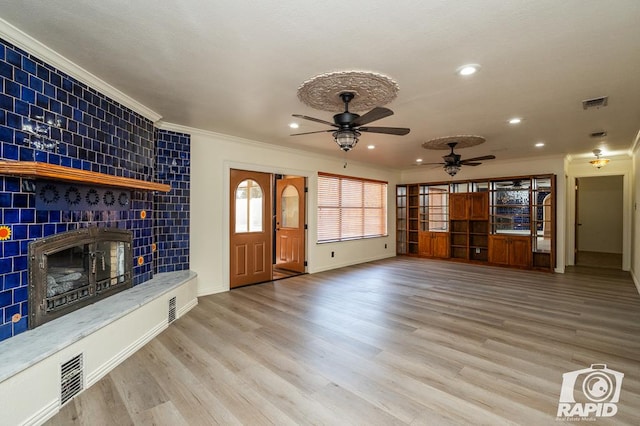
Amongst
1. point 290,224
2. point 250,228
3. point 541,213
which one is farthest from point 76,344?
point 541,213

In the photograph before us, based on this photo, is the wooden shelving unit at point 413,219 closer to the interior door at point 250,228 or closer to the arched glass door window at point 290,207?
the arched glass door window at point 290,207

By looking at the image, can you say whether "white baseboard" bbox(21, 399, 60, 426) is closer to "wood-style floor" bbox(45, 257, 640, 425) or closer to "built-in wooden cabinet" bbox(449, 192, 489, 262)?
"wood-style floor" bbox(45, 257, 640, 425)

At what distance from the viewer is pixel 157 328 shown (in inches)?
132

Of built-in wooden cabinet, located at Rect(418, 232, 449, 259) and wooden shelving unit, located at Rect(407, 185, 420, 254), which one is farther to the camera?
wooden shelving unit, located at Rect(407, 185, 420, 254)

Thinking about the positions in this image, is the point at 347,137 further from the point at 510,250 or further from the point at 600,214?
the point at 600,214

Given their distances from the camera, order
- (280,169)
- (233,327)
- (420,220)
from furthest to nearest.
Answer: (420,220) < (280,169) < (233,327)

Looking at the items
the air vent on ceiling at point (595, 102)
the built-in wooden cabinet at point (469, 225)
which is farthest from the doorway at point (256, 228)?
the air vent on ceiling at point (595, 102)

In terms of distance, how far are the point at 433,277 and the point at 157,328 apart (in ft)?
16.7

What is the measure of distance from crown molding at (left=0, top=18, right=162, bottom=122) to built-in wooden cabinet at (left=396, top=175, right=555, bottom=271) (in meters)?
7.59

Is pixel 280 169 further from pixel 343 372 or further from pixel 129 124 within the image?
pixel 343 372

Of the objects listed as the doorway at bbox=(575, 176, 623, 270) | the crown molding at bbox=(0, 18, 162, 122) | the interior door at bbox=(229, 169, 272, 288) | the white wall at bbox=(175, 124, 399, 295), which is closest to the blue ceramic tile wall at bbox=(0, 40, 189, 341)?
the crown molding at bbox=(0, 18, 162, 122)

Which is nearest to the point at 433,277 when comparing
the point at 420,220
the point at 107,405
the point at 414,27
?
the point at 420,220

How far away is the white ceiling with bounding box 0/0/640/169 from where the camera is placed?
76.2 inches

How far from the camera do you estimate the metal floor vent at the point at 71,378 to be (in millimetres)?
2145
